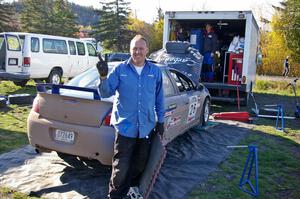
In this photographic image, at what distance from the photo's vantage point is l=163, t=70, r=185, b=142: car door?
585 centimetres

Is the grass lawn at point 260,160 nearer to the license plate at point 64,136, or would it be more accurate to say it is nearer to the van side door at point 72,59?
the license plate at point 64,136

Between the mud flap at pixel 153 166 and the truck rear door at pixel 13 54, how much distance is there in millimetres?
9756

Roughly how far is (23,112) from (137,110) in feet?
19.8

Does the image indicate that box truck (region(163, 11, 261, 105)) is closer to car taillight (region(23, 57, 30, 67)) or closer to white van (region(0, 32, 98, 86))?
white van (region(0, 32, 98, 86))

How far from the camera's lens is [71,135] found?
4562 millimetres

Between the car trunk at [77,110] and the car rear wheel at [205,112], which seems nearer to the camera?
the car trunk at [77,110]

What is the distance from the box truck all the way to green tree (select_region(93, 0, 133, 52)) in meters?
41.3

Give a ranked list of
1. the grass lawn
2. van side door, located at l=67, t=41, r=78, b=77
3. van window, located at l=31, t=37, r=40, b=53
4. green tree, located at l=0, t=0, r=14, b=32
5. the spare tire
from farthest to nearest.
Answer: green tree, located at l=0, t=0, r=14, b=32, van side door, located at l=67, t=41, r=78, b=77, van window, located at l=31, t=37, r=40, b=53, the spare tire, the grass lawn

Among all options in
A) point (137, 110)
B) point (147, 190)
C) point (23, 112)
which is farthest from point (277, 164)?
point (23, 112)

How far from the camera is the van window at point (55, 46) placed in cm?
1369

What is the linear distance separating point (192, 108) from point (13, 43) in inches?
315

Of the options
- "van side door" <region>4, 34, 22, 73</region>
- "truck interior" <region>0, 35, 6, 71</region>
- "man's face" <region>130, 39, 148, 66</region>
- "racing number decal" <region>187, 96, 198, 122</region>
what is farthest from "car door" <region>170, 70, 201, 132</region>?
"truck interior" <region>0, 35, 6, 71</region>

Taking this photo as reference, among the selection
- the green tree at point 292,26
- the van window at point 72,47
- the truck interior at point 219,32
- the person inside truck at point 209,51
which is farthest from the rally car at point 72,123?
the green tree at point 292,26

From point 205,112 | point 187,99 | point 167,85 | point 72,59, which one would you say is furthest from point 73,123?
point 72,59
